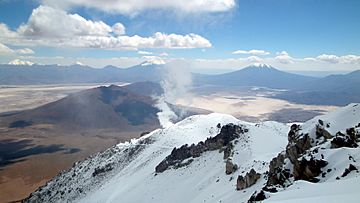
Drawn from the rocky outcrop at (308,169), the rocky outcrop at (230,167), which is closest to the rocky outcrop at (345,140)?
the rocky outcrop at (308,169)

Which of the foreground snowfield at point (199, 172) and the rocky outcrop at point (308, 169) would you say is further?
the rocky outcrop at point (308, 169)

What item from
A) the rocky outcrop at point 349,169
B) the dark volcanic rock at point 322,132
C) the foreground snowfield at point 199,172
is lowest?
the foreground snowfield at point 199,172

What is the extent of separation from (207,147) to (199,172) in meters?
8.60

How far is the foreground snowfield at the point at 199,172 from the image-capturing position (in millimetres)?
23553

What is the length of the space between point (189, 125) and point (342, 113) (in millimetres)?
61315

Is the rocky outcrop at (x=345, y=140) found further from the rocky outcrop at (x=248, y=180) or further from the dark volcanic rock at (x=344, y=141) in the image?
the rocky outcrop at (x=248, y=180)

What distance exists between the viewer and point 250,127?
6350 centimetres

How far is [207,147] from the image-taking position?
64.9 meters

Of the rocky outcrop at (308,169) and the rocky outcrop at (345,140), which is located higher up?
the rocky outcrop at (345,140)

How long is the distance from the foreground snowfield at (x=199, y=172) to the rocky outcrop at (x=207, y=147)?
1277 mm

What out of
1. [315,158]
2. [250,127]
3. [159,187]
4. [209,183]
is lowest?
[159,187]

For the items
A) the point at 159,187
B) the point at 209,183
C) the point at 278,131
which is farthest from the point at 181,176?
the point at 278,131

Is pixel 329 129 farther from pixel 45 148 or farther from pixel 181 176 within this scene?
pixel 45 148

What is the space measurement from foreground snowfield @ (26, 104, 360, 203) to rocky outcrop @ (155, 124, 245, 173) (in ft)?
4.19
